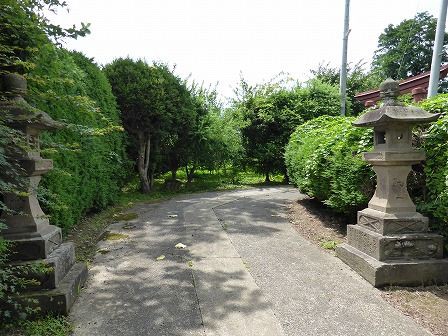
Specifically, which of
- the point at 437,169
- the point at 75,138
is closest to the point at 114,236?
the point at 75,138

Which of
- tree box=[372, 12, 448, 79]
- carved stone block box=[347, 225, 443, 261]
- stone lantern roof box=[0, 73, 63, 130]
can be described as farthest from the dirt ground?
tree box=[372, 12, 448, 79]

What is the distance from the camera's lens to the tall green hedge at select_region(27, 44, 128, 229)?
3.50 metres

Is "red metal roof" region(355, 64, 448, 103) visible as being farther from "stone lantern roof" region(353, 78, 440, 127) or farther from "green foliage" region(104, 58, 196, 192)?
"stone lantern roof" region(353, 78, 440, 127)

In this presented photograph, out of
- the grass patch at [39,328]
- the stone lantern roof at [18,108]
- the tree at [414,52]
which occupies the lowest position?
the grass patch at [39,328]

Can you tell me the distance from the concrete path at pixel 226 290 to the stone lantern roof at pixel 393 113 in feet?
6.43

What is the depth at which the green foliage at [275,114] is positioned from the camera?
12906 millimetres

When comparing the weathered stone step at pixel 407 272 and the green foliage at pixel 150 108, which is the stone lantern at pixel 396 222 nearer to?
the weathered stone step at pixel 407 272

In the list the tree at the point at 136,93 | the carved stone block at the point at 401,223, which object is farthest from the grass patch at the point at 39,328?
the tree at the point at 136,93

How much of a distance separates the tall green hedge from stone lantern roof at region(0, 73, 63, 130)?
5.7 inches

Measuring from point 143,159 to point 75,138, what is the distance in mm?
4400

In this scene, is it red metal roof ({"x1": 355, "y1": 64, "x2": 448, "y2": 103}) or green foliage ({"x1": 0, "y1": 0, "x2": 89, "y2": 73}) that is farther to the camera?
red metal roof ({"x1": 355, "y1": 64, "x2": 448, "y2": 103})

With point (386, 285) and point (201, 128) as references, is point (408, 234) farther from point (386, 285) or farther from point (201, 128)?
point (201, 128)

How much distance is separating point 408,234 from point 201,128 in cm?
857

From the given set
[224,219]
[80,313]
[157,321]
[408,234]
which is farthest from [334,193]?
[80,313]
